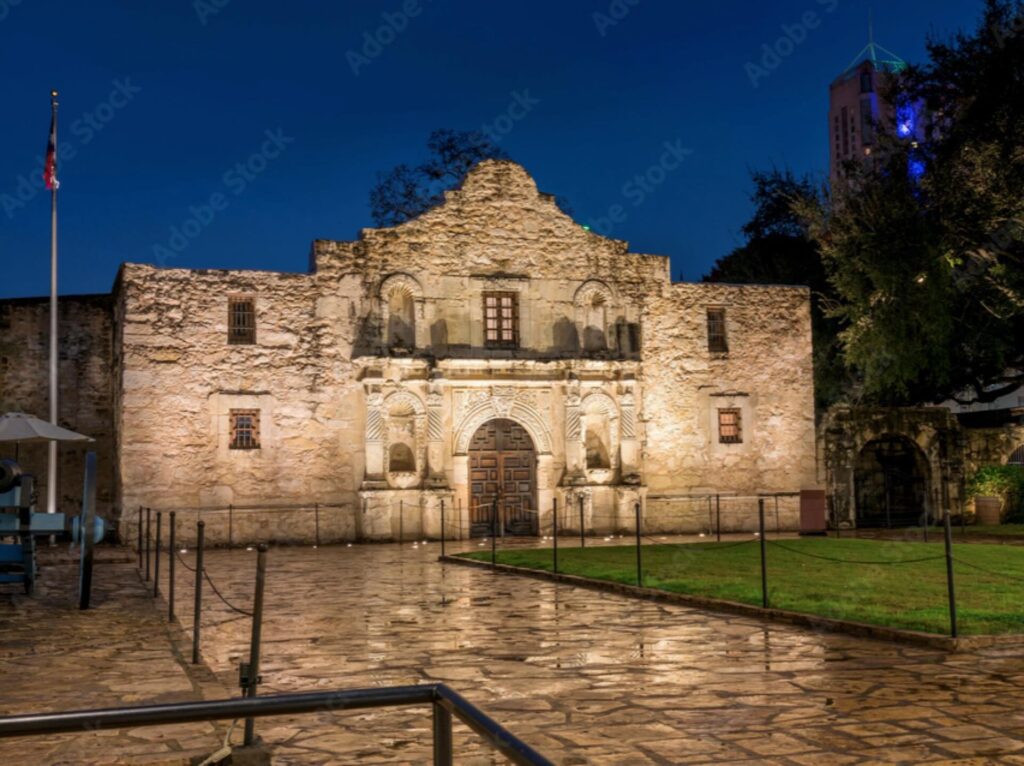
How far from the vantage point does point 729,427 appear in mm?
27031

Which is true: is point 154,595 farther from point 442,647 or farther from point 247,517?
point 247,517

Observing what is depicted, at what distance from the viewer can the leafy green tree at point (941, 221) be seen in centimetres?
2084

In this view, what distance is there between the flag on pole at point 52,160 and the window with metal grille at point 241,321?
14.1 ft

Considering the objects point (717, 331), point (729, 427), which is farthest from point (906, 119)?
point (729, 427)

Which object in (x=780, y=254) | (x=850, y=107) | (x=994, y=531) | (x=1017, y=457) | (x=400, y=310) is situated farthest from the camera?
(x=850, y=107)

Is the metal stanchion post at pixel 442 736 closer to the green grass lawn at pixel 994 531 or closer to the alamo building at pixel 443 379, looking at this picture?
the alamo building at pixel 443 379

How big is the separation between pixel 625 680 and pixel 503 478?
1826cm

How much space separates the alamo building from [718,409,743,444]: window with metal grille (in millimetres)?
55

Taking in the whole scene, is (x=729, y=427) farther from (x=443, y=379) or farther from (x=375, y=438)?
(x=375, y=438)

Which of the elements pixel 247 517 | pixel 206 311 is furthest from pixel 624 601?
pixel 206 311

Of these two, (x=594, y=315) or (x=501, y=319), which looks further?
(x=594, y=315)

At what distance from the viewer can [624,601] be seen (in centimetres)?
1252

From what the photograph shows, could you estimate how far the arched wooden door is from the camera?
1009 inches

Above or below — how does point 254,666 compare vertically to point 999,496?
below
